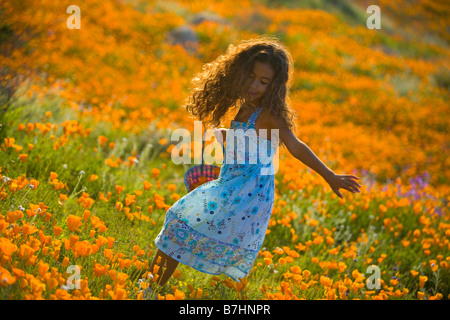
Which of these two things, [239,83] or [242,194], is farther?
[239,83]

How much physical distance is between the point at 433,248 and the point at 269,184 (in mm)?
2397

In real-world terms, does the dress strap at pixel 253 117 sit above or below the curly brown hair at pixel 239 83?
below

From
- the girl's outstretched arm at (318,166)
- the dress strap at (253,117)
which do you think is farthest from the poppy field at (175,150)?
the girl's outstretched arm at (318,166)

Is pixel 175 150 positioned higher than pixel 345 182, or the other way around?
pixel 345 182

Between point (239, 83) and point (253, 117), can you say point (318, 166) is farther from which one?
point (239, 83)

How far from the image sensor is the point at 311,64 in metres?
13.0

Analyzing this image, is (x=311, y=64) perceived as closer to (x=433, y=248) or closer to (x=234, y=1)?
(x=234, y=1)

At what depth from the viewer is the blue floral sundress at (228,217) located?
241 centimetres

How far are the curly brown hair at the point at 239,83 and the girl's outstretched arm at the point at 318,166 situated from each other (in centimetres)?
13

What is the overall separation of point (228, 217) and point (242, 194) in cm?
15

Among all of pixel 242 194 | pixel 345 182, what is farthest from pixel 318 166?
pixel 242 194

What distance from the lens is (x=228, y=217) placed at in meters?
2.41

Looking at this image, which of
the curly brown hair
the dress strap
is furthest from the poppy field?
the dress strap

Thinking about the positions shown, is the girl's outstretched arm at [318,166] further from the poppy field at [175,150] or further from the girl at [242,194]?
the poppy field at [175,150]
